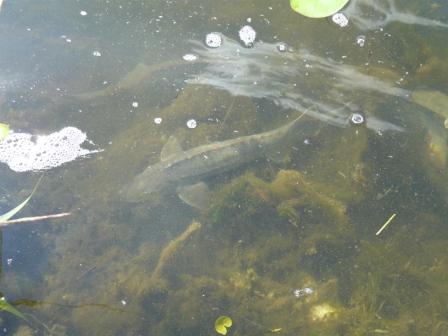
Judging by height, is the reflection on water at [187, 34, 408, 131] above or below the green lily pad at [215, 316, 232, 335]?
above

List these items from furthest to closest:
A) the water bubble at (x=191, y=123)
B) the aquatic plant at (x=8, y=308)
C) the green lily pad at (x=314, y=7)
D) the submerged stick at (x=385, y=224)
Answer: the water bubble at (x=191, y=123)
the submerged stick at (x=385, y=224)
the green lily pad at (x=314, y=7)
the aquatic plant at (x=8, y=308)

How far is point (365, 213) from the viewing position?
4688mm

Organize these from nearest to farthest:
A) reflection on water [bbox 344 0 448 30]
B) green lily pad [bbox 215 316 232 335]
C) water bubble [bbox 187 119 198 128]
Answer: green lily pad [bbox 215 316 232 335], reflection on water [bbox 344 0 448 30], water bubble [bbox 187 119 198 128]

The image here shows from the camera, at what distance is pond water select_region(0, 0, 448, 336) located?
443cm

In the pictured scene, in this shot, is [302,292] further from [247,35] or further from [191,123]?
[247,35]

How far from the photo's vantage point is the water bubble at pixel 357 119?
16.4 ft

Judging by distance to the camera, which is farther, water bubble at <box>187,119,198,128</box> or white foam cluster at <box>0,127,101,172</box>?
water bubble at <box>187,119,198,128</box>

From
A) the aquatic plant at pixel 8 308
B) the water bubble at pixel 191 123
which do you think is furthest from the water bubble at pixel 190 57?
the aquatic plant at pixel 8 308

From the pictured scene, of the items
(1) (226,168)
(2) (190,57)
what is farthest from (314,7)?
(1) (226,168)

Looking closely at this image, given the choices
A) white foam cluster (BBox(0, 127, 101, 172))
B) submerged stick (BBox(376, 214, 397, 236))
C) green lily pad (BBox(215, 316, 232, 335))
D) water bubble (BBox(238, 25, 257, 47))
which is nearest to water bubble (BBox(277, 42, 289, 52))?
water bubble (BBox(238, 25, 257, 47))

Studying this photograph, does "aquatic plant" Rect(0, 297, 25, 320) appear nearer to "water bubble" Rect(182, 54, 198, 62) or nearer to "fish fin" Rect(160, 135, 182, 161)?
"fish fin" Rect(160, 135, 182, 161)

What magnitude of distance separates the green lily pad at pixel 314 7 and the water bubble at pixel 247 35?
1.07m

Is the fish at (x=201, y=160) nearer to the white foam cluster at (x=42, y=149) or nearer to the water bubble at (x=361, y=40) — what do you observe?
the white foam cluster at (x=42, y=149)

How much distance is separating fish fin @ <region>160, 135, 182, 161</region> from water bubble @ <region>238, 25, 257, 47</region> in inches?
50.7
